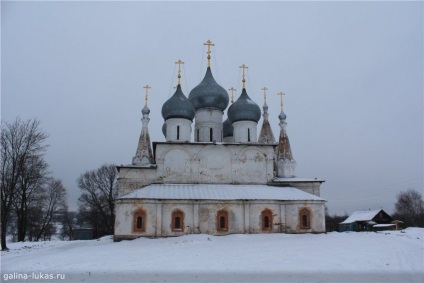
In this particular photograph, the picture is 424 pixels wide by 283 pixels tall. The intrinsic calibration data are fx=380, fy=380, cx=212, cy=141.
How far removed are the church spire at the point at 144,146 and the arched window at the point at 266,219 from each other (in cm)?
857

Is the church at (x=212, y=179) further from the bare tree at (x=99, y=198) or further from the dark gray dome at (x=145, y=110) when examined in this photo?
the bare tree at (x=99, y=198)

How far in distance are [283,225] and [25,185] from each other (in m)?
15.4

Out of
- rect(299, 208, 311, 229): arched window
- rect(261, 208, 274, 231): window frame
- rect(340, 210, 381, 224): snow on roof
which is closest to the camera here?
rect(261, 208, 274, 231): window frame

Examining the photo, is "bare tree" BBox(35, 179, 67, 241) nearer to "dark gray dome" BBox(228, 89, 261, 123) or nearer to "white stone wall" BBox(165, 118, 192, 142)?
"white stone wall" BBox(165, 118, 192, 142)

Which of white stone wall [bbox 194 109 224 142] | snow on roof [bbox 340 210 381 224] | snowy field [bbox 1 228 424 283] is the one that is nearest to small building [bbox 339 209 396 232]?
snow on roof [bbox 340 210 381 224]

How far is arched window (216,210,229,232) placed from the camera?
862 inches

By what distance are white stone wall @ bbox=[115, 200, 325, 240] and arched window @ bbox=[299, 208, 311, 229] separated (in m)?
0.15

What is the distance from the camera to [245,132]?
87.4 feet

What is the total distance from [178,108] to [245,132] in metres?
4.96

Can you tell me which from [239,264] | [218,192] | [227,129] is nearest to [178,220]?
[218,192]

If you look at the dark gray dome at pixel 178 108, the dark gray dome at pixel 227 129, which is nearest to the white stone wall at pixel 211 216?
the dark gray dome at pixel 178 108

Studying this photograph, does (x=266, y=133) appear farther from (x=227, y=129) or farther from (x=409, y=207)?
(x=409, y=207)

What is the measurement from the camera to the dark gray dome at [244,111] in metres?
26.7

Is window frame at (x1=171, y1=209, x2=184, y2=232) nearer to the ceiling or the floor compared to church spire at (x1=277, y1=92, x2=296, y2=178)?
nearer to the floor
